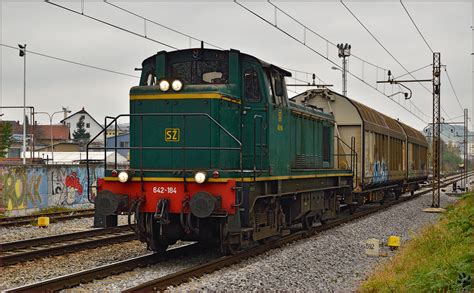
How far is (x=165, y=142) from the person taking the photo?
33.8ft

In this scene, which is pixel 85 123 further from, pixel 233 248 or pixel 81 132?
pixel 233 248

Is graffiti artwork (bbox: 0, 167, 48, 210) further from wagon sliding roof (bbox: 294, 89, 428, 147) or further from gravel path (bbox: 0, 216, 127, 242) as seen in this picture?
wagon sliding roof (bbox: 294, 89, 428, 147)

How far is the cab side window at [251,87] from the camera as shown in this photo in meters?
10.7

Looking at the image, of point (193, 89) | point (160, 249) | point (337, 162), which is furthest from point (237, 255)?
point (337, 162)

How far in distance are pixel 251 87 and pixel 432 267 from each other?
184 inches

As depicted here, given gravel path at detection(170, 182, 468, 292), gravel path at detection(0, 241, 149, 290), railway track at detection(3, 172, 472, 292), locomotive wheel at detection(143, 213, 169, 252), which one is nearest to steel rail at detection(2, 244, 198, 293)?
railway track at detection(3, 172, 472, 292)

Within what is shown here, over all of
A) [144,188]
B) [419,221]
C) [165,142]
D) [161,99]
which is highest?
[161,99]

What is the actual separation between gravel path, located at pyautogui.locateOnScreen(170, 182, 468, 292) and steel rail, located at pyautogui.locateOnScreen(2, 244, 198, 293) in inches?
52.8

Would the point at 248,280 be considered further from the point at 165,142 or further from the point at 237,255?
the point at 165,142

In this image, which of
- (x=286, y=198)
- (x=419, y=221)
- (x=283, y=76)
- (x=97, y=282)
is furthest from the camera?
(x=419, y=221)

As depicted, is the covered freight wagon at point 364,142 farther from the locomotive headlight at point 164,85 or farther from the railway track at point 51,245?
the locomotive headlight at point 164,85

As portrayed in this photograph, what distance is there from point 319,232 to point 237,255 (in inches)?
188

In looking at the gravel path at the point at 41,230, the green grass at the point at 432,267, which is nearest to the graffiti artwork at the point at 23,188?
the gravel path at the point at 41,230

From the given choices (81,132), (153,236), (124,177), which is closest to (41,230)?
(153,236)
